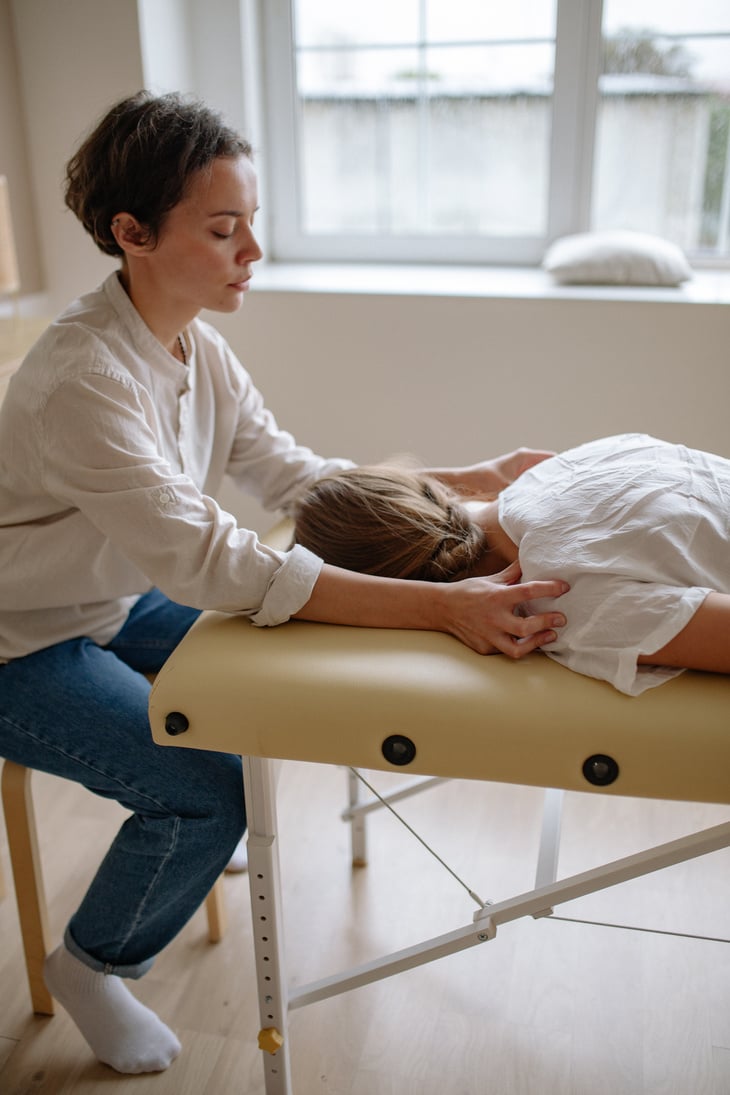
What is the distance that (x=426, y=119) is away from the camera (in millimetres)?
2611

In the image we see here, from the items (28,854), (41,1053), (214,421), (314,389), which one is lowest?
(41,1053)

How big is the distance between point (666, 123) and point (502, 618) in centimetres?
184

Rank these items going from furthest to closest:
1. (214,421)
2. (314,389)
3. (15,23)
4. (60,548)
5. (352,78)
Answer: (352,78), (314,389), (15,23), (214,421), (60,548)

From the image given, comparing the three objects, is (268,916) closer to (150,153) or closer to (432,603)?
(432,603)

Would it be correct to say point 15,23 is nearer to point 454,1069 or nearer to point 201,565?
point 201,565

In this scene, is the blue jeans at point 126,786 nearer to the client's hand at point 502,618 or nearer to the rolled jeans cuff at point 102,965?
the rolled jeans cuff at point 102,965

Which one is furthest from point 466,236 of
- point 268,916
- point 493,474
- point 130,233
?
point 268,916

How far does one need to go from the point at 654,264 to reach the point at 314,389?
83cm

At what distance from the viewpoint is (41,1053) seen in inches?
58.6

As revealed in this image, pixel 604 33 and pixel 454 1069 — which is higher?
pixel 604 33

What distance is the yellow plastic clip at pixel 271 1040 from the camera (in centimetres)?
128

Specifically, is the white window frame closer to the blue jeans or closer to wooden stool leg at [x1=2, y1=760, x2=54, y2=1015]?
the blue jeans

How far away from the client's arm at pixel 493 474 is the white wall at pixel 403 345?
0.72m

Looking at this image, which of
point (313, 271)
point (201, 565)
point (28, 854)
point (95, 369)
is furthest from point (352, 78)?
point (28, 854)
